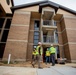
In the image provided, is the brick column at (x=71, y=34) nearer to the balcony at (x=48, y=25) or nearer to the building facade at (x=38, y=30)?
the building facade at (x=38, y=30)

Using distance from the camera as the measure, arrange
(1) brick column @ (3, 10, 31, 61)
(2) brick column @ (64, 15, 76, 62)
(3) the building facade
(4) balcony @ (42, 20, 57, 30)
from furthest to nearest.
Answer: (4) balcony @ (42, 20, 57, 30) → (2) brick column @ (64, 15, 76, 62) → (3) the building facade → (1) brick column @ (3, 10, 31, 61)

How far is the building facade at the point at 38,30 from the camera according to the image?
538 inches

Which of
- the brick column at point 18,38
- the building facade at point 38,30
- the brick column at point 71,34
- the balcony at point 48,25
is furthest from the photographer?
the balcony at point 48,25

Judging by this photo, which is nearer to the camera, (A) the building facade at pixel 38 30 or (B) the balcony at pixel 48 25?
(A) the building facade at pixel 38 30

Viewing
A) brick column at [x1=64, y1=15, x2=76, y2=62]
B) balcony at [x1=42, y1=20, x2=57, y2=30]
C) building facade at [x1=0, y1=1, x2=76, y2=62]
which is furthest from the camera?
balcony at [x1=42, y1=20, x2=57, y2=30]

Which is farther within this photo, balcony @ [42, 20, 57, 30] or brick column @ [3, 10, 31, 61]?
balcony @ [42, 20, 57, 30]

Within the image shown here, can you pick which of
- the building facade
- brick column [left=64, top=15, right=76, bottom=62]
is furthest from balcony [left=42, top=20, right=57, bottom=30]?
brick column [left=64, top=15, right=76, bottom=62]

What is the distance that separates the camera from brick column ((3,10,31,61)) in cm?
1284

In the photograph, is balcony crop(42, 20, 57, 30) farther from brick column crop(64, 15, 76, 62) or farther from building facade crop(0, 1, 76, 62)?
brick column crop(64, 15, 76, 62)

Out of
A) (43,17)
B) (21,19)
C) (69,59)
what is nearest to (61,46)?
(69,59)

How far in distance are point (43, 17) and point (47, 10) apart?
1.60m

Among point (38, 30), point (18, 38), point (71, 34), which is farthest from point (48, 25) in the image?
point (18, 38)

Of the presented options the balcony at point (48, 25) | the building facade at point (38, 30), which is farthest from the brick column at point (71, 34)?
the balcony at point (48, 25)

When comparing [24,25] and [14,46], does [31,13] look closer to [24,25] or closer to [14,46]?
[24,25]
